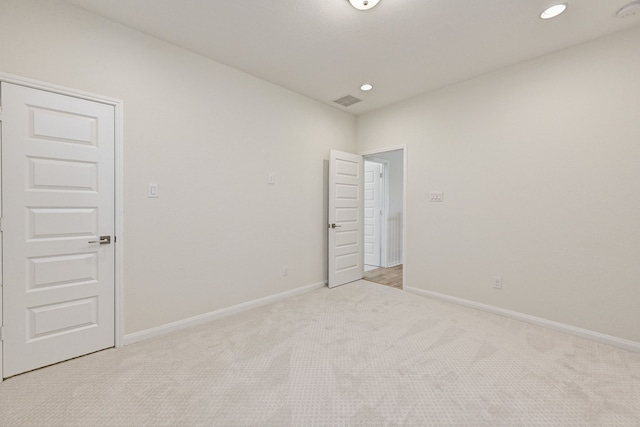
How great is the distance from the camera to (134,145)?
2.41 metres

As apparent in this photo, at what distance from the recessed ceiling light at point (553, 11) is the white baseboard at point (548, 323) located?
272 centimetres

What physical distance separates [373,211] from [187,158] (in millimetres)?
3623

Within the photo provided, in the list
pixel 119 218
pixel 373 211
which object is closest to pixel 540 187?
pixel 373 211

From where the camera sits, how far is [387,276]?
4.70 meters

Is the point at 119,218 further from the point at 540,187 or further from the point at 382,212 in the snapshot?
the point at 382,212

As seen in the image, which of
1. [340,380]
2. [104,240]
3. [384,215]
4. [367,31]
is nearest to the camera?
[340,380]

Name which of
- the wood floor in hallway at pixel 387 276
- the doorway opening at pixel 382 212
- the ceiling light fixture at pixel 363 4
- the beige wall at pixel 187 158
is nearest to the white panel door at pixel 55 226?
the beige wall at pixel 187 158

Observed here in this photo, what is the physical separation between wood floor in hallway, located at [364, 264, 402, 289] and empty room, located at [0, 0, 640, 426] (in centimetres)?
63

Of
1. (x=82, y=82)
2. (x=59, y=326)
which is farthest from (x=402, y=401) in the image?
(x=82, y=82)

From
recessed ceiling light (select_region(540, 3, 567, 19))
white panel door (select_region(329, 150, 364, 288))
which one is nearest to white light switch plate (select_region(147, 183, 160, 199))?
white panel door (select_region(329, 150, 364, 288))

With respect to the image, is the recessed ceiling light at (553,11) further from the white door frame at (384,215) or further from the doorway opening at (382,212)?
the white door frame at (384,215)

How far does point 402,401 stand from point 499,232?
7.33ft

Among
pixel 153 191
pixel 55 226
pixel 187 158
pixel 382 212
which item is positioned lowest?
pixel 55 226

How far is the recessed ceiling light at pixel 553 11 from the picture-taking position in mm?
2060
